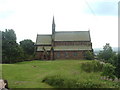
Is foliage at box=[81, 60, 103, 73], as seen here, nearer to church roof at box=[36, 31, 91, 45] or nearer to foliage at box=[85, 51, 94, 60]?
foliage at box=[85, 51, 94, 60]

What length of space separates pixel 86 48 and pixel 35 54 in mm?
12363

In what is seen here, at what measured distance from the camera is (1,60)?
118ft

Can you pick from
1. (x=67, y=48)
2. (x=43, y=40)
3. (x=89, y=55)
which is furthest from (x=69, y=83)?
(x=43, y=40)

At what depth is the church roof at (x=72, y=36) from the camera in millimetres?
48656

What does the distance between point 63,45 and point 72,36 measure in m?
3.46

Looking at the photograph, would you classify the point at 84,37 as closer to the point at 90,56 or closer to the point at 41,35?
the point at 90,56

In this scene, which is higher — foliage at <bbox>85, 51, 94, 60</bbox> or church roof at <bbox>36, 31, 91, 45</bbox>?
church roof at <bbox>36, 31, 91, 45</bbox>

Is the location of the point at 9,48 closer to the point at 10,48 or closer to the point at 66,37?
the point at 10,48

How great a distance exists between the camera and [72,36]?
1961 inches

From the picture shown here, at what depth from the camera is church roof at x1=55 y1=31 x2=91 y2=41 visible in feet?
160

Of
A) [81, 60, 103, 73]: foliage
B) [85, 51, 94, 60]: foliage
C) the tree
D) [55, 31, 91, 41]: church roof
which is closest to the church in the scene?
[55, 31, 91, 41]: church roof

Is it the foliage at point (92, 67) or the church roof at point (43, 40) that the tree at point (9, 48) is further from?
the foliage at point (92, 67)

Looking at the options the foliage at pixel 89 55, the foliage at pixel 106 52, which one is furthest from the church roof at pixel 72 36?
the foliage at pixel 106 52

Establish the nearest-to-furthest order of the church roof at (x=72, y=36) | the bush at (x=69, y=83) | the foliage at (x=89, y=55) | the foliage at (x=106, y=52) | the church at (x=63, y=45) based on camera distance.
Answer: the bush at (x=69, y=83) < the foliage at (x=106, y=52) < the foliage at (x=89, y=55) < the church at (x=63, y=45) < the church roof at (x=72, y=36)
